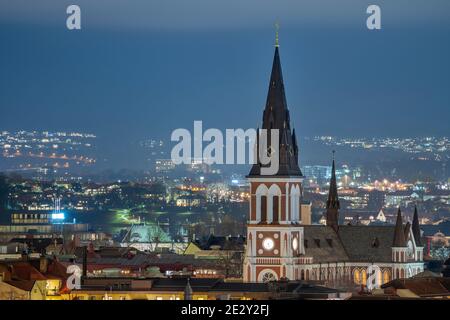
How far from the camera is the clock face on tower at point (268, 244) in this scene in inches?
4515

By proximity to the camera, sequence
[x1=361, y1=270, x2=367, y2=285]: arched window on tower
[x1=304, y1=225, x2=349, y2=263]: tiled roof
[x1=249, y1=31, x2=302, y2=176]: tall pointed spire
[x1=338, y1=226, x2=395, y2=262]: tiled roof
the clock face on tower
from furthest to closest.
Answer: [x1=338, y1=226, x2=395, y2=262]: tiled roof, [x1=361, y1=270, x2=367, y2=285]: arched window on tower, [x1=304, y1=225, x2=349, y2=263]: tiled roof, the clock face on tower, [x1=249, y1=31, x2=302, y2=176]: tall pointed spire

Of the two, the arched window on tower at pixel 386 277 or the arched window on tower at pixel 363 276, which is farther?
the arched window on tower at pixel 363 276

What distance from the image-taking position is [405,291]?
100 metres

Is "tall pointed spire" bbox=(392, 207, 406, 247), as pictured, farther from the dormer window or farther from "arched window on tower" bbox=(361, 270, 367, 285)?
"arched window on tower" bbox=(361, 270, 367, 285)

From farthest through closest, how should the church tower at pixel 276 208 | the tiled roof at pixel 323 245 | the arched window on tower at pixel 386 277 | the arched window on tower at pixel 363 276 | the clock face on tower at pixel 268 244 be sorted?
1. the arched window on tower at pixel 363 276
2. the arched window on tower at pixel 386 277
3. the tiled roof at pixel 323 245
4. the clock face on tower at pixel 268 244
5. the church tower at pixel 276 208

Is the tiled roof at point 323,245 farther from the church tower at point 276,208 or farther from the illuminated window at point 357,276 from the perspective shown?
the church tower at point 276,208

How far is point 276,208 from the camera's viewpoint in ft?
374

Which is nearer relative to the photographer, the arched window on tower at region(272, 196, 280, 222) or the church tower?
the church tower

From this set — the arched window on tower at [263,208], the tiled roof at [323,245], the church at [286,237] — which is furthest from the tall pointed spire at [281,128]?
the tiled roof at [323,245]

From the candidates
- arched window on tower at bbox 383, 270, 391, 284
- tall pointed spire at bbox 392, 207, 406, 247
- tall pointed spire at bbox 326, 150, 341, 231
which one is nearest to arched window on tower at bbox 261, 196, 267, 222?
arched window on tower at bbox 383, 270, 391, 284

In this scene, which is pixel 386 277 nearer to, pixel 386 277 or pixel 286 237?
pixel 386 277

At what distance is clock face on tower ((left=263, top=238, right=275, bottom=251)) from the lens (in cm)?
11469

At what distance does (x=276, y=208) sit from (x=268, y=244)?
1848 millimetres
